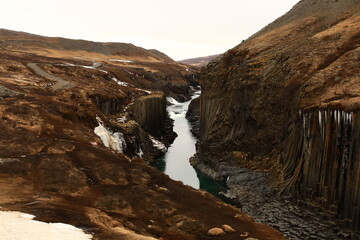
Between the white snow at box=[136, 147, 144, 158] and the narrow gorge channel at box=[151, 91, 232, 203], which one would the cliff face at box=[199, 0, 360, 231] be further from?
the white snow at box=[136, 147, 144, 158]

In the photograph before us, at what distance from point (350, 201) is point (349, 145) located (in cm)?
411

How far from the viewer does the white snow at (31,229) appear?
11.2 m

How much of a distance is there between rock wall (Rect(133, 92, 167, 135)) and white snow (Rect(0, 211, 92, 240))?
42.9 m

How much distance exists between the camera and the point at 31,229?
1182 centimetres

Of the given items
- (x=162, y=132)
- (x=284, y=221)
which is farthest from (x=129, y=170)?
(x=162, y=132)

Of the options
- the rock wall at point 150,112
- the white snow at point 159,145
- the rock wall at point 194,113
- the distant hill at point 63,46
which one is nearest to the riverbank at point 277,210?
the white snow at point 159,145

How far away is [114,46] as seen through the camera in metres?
189

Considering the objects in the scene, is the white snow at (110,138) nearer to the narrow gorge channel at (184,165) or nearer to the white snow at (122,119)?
the narrow gorge channel at (184,165)

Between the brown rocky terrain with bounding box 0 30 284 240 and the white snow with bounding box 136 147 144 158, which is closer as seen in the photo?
the brown rocky terrain with bounding box 0 30 284 240

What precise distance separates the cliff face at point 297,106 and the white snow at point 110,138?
12223mm

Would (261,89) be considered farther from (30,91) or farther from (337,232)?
(30,91)

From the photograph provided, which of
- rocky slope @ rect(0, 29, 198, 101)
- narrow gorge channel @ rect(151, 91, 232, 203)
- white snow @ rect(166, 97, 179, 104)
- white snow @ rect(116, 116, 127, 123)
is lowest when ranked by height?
narrow gorge channel @ rect(151, 91, 232, 203)

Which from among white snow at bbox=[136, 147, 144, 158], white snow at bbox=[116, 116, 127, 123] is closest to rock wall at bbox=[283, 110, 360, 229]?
white snow at bbox=[136, 147, 144, 158]

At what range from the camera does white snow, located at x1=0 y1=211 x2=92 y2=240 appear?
1125 centimetres
